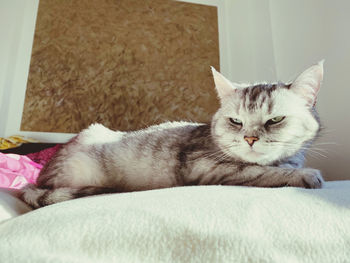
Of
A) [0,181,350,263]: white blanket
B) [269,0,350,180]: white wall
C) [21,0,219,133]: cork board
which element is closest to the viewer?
[0,181,350,263]: white blanket

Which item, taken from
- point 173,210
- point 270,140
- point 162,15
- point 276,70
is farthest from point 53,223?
point 162,15

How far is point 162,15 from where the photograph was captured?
128 inches

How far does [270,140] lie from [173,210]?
0.56 meters

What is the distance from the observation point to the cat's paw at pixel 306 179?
0.78 metres

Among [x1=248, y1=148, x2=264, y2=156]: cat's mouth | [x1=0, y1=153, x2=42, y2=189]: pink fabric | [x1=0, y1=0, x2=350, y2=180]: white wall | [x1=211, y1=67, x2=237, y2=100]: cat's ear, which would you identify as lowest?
[x1=0, y1=153, x2=42, y2=189]: pink fabric

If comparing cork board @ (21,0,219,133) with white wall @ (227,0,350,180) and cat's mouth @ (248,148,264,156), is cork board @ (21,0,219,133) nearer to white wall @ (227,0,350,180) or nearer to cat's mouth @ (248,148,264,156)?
white wall @ (227,0,350,180)

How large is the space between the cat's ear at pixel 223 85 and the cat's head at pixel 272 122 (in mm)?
82

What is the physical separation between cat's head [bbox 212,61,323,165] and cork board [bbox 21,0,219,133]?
1.94 metres

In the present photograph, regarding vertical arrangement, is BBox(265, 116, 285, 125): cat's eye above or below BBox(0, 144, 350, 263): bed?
above

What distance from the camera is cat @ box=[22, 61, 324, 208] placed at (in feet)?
2.96

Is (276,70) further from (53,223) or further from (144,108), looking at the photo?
(53,223)

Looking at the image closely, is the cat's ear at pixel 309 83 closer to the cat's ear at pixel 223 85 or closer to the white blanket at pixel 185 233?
the cat's ear at pixel 223 85

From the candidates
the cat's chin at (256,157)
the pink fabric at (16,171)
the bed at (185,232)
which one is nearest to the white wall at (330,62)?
the cat's chin at (256,157)

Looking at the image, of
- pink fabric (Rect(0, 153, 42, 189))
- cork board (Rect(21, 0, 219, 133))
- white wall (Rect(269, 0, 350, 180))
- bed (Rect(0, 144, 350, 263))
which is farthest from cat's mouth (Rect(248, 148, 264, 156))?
cork board (Rect(21, 0, 219, 133))
